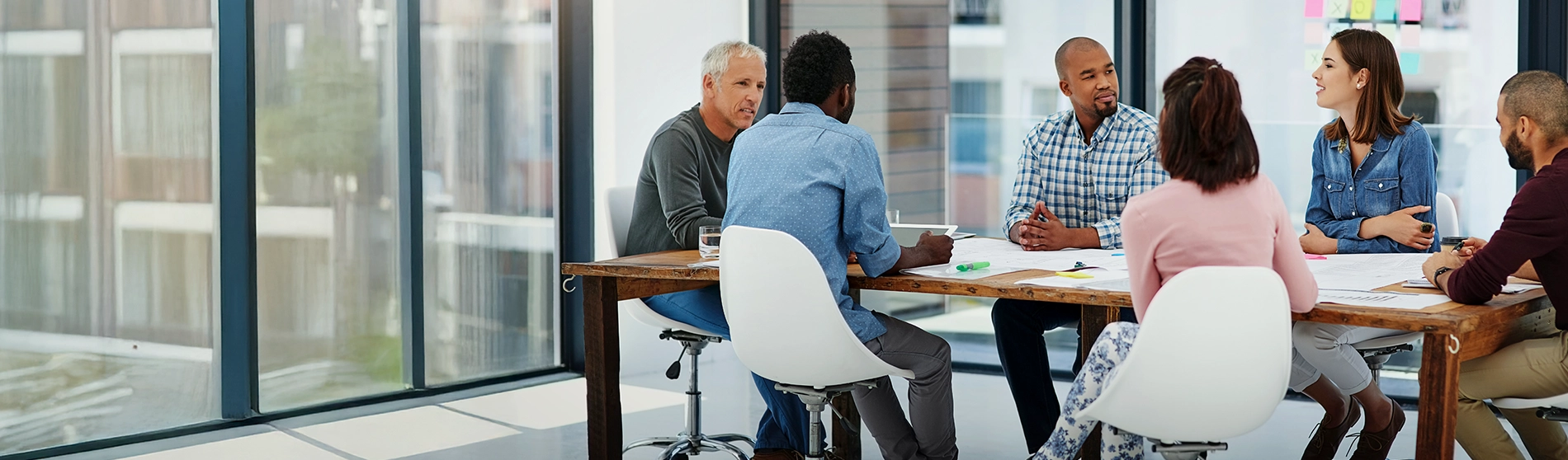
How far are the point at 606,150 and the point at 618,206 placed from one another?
4.80 ft

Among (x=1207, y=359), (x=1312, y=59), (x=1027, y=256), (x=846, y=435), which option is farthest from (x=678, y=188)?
(x=1312, y=59)

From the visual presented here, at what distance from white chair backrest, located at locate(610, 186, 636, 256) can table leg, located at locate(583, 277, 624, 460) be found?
459mm

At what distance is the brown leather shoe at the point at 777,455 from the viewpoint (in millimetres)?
3443

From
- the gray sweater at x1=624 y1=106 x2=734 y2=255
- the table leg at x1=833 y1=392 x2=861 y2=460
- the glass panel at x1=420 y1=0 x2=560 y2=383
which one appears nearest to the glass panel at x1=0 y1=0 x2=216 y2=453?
the glass panel at x1=420 y1=0 x2=560 y2=383

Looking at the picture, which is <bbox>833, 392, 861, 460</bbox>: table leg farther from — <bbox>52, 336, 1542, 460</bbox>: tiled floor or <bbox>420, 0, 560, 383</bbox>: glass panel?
<bbox>420, 0, 560, 383</bbox>: glass panel

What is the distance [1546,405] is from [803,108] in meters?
1.58

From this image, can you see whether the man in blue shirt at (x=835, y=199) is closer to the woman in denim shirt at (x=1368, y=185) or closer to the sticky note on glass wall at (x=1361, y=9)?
the woman in denim shirt at (x=1368, y=185)

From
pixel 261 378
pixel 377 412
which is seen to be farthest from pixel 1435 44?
pixel 261 378

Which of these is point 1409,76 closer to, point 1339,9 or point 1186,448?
point 1339,9

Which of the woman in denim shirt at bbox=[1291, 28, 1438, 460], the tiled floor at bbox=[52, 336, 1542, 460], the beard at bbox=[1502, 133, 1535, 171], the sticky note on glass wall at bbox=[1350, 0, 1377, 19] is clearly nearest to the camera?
the beard at bbox=[1502, 133, 1535, 171]

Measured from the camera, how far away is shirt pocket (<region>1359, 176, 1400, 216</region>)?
3.18 meters

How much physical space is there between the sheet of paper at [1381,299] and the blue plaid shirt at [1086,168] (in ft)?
3.12

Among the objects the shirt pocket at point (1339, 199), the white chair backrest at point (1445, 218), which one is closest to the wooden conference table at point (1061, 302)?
the shirt pocket at point (1339, 199)

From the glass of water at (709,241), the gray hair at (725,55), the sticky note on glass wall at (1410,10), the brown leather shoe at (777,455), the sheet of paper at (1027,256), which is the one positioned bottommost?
the brown leather shoe at (777,455)
